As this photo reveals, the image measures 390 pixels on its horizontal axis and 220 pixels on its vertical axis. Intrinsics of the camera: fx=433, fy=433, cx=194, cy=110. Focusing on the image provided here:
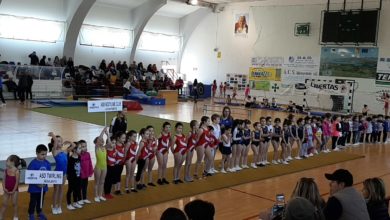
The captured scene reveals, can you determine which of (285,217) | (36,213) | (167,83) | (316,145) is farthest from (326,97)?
(285,217)

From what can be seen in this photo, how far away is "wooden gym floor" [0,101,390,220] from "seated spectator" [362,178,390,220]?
9.94 ft

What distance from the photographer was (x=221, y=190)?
9852mm

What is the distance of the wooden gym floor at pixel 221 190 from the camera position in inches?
335

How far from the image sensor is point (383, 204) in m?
5.35

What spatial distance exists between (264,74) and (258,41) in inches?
105

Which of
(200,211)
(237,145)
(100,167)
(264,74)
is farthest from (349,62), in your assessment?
(200,211)

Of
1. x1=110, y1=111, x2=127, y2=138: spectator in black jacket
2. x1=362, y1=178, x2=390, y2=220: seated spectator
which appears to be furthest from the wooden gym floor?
x1=362, y1=178, x2=390, y2=220: seated spectator

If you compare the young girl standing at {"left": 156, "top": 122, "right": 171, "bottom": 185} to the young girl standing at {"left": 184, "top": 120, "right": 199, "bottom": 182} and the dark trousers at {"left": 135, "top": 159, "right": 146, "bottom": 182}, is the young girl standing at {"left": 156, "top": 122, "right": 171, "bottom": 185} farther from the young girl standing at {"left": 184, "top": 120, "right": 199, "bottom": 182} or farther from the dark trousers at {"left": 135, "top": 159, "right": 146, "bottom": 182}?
the young girl standing at {"left": 184, "top": 120, "right": 199, "bottom": 182}

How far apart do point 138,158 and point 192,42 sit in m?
30.2

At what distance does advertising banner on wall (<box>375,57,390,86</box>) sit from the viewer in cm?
2729

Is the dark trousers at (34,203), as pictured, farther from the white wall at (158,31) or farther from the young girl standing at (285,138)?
the white wall at (158,31)

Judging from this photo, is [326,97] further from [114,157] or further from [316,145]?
[114,157]

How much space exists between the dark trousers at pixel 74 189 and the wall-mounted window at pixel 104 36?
83.5 feet

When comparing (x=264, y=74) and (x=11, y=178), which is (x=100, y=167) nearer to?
(x=11, y=178)
